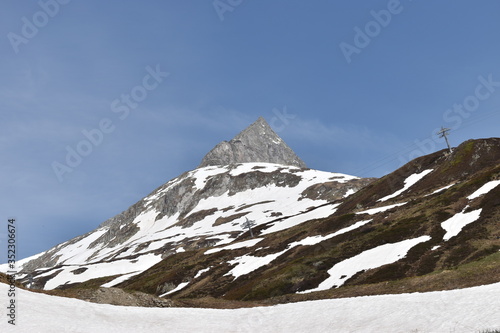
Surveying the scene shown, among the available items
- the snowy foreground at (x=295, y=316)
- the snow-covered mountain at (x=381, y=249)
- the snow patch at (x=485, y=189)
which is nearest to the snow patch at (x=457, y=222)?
the snow-covered mountain at (x=381, y=249)

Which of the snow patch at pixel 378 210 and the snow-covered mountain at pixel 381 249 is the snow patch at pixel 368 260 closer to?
the snow-covered mountain at pixel 381 249

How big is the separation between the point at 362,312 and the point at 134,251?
17241cm

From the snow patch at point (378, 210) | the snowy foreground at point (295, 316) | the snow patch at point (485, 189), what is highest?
the snow patch at point (378, 210)

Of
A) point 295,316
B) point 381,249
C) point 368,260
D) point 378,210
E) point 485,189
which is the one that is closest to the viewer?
point 295,316

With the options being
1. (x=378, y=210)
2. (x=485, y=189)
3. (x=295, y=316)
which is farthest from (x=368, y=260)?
(x=378, y=210)

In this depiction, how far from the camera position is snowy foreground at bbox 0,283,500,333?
19.4 metres

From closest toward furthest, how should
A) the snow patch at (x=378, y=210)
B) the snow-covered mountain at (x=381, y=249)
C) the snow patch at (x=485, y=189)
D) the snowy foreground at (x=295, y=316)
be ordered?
the snowy foreground at (x=295, y=316), the snow-covered mountain at (x=381, y=249), the snow patch at (x=485, y=189), the snow patch at (x=378, y=210)

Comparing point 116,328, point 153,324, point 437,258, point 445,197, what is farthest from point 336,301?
point 445,197

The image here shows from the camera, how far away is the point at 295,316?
25750 millimetres

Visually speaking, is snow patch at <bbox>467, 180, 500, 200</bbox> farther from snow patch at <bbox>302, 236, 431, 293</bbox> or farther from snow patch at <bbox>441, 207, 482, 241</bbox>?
snow patch at <bbox>302, 236, 431, 293</bbox>

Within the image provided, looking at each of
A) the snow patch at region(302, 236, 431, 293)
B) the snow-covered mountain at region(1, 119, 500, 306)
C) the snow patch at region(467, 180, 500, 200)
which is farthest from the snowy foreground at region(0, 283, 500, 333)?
the snow patch at region(467, 180, 500, 200)

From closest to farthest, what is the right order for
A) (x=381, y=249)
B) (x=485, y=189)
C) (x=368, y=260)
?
(x=368, y=260), (x=381, y=249), (x=485, y=189)

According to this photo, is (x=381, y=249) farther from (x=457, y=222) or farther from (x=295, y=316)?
(x=295, y=316)

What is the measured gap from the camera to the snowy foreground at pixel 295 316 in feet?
63.7
